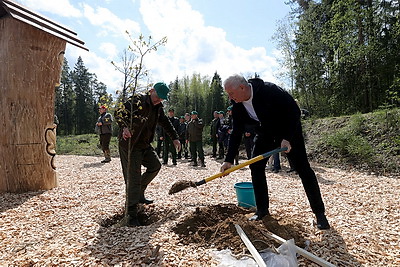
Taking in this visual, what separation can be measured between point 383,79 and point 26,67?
A: 630 inches

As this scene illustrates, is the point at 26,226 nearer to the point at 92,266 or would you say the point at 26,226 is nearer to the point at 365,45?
the point at 92,266

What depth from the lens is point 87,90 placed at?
4594cm

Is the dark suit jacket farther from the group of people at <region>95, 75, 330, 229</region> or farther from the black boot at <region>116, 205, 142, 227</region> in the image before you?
the black boot at <region>116, 205, 142, 227</region>

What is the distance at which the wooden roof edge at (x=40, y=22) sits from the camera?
4.38m

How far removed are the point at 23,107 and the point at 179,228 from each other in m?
3.73

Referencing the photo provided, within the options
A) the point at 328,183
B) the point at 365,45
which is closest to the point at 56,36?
the point at 328,183

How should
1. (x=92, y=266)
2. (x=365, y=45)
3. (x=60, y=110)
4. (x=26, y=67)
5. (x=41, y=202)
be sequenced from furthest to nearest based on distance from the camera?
(x=60, y=110), (x=365, y=45), (x=26, y=67), (x=41, y=202), (x=92, y=266)

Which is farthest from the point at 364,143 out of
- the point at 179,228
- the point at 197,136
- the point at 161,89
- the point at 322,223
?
the point at 179,228

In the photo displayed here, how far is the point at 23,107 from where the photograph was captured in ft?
15.2

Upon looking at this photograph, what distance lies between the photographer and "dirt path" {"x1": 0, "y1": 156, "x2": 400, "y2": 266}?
91.3 inches

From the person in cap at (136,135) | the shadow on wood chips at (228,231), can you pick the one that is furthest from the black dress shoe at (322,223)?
the person in cap at (136,135)

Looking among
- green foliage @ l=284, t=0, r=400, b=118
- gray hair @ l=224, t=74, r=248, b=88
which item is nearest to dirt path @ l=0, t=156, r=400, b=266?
gray hair @ l=224, t=74, r=248, b=88

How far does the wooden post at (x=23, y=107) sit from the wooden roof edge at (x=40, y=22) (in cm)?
13

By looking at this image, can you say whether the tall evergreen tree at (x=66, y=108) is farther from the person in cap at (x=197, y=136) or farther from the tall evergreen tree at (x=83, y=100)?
the person in cap at (x=197, y=136)
